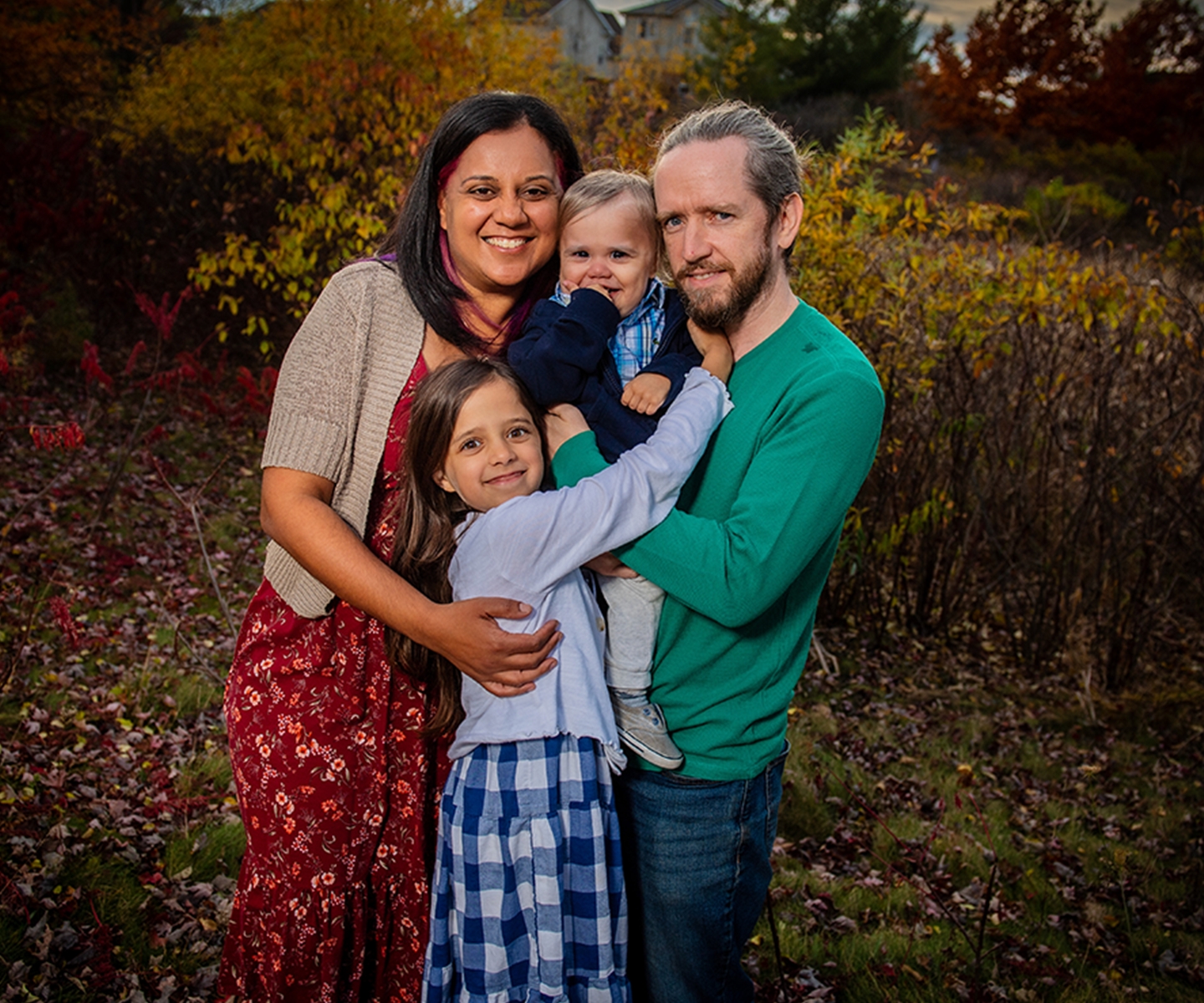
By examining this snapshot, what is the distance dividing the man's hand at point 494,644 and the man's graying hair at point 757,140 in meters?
0.98

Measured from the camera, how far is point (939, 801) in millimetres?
4699

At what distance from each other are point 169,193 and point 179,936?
896 cm

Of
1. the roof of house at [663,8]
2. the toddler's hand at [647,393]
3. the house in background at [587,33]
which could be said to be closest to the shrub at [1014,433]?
the toddler's hand at [647,393]

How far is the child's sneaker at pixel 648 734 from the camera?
1.92m

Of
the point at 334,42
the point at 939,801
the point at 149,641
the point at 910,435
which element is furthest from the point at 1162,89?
the point at 149,641

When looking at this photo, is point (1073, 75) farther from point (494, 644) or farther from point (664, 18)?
point (494, 644)

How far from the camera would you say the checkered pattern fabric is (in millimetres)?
2176

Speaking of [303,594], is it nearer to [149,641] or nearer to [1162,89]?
[149,641]

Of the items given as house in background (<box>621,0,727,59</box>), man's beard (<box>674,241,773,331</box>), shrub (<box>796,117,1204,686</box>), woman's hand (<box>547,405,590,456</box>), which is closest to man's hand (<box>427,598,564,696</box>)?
woman's hand (<box>547,405,590,456</box>)

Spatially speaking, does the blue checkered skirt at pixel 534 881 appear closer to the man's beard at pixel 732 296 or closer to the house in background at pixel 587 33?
the man's beard at pixel 732 296

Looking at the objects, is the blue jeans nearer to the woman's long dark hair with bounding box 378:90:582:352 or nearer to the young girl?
the young girl

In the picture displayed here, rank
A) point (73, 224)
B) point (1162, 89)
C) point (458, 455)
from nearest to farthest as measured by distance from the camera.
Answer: point (458, 455) < point (73, 224) < point (1162, 89)

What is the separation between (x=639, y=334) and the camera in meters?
2.21

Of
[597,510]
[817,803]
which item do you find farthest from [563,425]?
[817,803]
